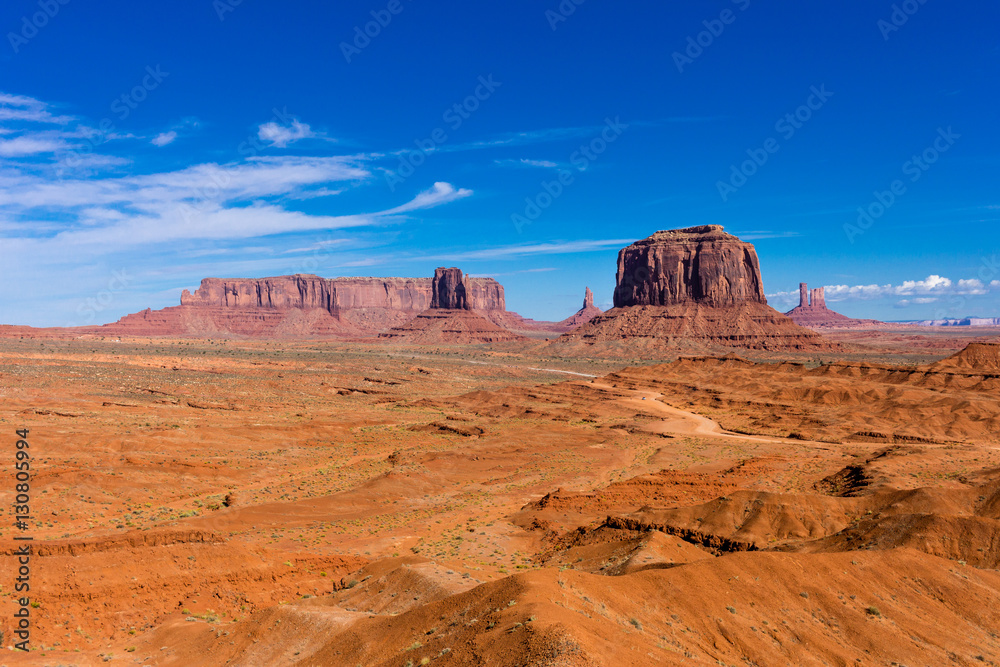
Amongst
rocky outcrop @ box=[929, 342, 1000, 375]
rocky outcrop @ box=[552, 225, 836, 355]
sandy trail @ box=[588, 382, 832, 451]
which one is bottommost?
sandy trail @ box=[588, 382, 832, 451]

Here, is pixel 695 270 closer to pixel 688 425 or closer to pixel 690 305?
pixel 690 305

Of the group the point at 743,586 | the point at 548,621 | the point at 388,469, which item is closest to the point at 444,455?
the point at 388,469

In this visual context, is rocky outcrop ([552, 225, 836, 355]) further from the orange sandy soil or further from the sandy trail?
the orange sandy soil

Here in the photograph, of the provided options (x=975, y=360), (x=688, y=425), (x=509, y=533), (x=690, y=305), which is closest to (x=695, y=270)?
(x=690, y=305)

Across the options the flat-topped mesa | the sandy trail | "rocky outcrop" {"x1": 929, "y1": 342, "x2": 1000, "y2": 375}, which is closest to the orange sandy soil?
the sandy trail

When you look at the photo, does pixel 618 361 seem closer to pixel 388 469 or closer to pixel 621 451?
pixel 621 451

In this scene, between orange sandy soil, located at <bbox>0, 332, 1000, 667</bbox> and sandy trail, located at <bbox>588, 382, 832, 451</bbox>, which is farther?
sandy trail, located at <bbox>588, 382, 832, 451</bbox>

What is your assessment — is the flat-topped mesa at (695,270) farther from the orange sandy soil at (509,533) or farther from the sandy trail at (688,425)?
the orange sandy soil at (509,533)
